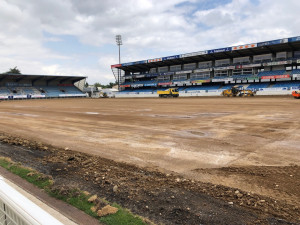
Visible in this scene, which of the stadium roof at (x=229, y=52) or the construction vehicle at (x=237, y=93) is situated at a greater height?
the stadium roof at (x=229, y=52)

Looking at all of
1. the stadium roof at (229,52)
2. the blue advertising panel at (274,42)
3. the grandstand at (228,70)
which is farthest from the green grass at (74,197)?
the blue advertising panel at (274,42)

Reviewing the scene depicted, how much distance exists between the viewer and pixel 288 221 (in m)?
2.85

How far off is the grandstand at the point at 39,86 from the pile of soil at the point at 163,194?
75.2 metres

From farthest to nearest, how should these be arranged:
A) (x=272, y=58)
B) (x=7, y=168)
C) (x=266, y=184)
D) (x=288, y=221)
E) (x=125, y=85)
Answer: (x=125, y=85)
(x=272, y=58)
(x=7, y=168)
(x=266, y=184)
(x=288, y=221)

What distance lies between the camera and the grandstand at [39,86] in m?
70.9

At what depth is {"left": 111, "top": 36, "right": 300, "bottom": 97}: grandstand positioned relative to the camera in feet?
145

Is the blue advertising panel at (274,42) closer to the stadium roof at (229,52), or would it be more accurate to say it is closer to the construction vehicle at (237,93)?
the stadium roof at (229,52)

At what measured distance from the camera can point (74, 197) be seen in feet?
12.0

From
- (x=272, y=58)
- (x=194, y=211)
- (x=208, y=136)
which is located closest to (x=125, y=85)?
(x=272, y=58)

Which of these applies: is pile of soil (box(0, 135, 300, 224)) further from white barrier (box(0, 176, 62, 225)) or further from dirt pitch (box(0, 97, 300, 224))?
white barrier (box(0, 176, 62, 225))

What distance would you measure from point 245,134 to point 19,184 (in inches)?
286

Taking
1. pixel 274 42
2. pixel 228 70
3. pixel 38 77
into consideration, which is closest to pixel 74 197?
pixel 274 42

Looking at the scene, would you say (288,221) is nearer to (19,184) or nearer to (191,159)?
(191,159)

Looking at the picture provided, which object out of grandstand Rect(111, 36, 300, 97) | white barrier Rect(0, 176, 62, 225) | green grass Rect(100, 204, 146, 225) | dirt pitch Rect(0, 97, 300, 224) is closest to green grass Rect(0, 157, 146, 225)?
green grass Rect(100, 204, 146, 225)
